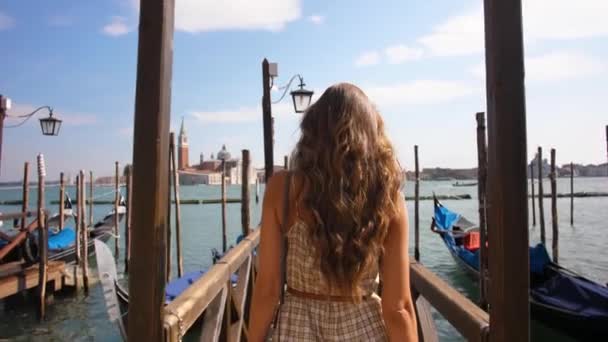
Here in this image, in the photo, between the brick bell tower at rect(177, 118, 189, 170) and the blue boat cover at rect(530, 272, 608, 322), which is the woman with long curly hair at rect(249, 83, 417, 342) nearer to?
the blue boat cover at rect(530, 272, 608, 322)

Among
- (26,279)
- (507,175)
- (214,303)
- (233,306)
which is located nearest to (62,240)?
(26,279)

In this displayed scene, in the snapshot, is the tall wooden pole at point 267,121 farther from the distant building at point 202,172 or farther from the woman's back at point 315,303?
the distant building at point 202,172

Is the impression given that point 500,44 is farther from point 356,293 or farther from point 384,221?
point 356,293

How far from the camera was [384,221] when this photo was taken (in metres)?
1.18

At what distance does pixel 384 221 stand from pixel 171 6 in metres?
0.79

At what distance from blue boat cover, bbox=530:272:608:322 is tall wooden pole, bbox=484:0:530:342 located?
5.47m

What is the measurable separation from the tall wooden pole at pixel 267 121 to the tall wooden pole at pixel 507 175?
4746 millimetres

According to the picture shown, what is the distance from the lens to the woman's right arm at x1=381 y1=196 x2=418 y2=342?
120cm

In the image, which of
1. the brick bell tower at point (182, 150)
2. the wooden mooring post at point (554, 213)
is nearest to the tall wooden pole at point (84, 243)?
the wooden mooring post at point (554, 213)

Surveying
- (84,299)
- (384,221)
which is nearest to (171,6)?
(384,221)

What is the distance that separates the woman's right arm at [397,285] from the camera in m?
1.20

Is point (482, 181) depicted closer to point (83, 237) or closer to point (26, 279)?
point (26, 279)

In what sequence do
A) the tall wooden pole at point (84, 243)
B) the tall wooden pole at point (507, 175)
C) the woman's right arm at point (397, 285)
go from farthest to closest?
the tall wooden pole at point (84, 243) → the woman's right arm at point (397, 285) → the tall wooden pole at point (507, 175)

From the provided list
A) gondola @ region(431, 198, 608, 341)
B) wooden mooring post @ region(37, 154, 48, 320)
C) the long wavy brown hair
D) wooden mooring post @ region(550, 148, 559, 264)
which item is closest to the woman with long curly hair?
the long wavy brown hair
